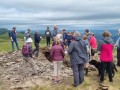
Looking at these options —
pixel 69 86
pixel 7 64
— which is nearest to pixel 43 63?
pixel 7 64

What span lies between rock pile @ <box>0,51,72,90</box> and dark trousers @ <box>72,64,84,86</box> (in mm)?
A: 1978

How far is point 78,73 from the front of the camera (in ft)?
57.2

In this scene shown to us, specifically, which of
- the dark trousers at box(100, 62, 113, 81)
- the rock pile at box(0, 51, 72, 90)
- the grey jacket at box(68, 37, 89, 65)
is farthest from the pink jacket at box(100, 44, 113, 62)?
the rock pile at box(0, 51, 72, 90)

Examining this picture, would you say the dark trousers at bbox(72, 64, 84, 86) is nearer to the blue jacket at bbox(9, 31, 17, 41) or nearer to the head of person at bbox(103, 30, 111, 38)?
the head of person at bbox(103, 30, 111, 38)

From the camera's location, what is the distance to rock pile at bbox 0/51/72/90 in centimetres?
1892

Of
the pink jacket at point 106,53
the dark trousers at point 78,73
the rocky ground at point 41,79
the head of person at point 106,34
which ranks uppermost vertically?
the head of person at point 106,34

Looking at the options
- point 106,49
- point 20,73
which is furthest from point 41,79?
point 106,49

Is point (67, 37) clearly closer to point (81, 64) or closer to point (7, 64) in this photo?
point (7, 64)

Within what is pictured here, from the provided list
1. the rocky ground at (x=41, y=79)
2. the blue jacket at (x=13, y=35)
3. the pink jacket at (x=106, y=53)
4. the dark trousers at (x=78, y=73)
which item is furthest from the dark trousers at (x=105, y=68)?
the blue jacket at (x=13, y=35)

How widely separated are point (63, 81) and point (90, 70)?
3.33m

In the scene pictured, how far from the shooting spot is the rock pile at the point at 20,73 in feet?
62.1

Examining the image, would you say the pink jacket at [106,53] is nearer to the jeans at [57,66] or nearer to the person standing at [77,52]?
the person standing at [77,52]

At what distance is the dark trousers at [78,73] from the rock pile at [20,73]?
6.49 ft

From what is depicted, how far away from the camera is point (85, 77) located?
19344mm
